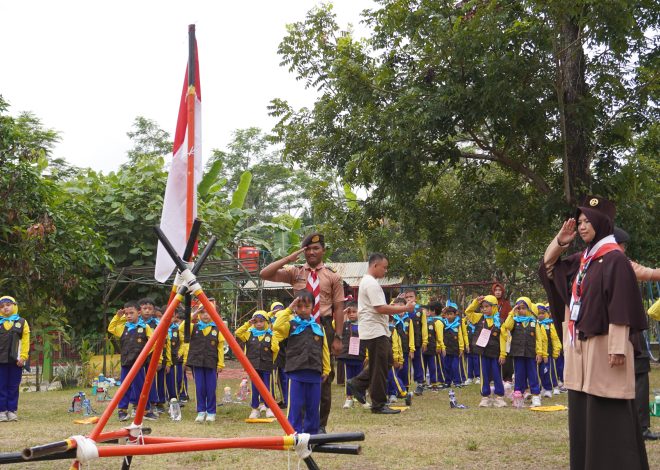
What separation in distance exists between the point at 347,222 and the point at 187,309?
33.8ft

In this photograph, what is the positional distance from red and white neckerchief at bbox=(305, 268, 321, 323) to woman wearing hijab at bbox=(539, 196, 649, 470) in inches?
118

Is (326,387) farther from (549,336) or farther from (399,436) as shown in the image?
(549,336)

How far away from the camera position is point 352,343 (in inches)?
444

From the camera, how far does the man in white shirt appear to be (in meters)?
9.77

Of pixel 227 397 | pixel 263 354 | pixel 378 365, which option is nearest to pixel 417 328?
pixel 227 397

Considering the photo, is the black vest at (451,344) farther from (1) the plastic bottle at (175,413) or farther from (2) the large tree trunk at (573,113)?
(1) the plastic bottle at (175,413)

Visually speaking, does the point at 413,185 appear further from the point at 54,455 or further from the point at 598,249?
the point at 54,455

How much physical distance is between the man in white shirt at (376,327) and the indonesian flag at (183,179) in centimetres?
483

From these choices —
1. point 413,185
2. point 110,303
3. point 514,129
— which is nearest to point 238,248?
point 110,303

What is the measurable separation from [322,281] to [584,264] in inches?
124

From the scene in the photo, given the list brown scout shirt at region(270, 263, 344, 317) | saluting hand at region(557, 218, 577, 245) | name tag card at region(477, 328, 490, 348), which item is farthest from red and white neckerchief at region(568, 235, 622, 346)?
name tag card at region(477, 328, 490, 348)

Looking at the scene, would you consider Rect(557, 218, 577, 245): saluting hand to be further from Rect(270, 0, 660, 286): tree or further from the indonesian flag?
Rect(270, 0, 660, 286): tree

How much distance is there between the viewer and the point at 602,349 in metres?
5.27

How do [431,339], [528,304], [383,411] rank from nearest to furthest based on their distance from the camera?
[383,411] < [528,304] < [431,339]
